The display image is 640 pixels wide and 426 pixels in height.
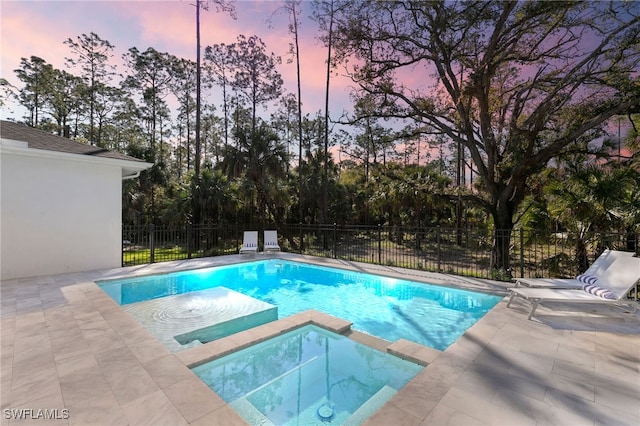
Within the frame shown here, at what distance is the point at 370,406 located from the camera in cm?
292

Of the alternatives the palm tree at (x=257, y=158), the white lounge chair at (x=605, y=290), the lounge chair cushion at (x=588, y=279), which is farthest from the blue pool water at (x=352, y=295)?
the palm tree at (x=257, y=158)

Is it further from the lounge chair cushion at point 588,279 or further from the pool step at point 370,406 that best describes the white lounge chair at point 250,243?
the lounge chair cushion at point 588,279

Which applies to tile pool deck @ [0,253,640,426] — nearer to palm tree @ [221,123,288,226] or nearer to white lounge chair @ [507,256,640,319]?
white lounge chair @ [507,256,640,319]

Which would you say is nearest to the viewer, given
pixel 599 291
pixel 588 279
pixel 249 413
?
pixel 249 413

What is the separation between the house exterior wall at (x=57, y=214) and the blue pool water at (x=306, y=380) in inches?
277

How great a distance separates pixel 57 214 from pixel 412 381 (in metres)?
9.22

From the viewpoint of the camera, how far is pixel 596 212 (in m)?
7.26

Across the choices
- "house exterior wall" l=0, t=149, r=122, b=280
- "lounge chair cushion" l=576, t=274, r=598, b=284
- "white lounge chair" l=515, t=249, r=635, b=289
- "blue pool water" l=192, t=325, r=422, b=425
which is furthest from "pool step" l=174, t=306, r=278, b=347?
"house exterior wall" l=0, t=149, r=122, b=280

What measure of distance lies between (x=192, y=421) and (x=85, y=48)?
2745 cm

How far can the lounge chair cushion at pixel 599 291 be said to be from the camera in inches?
171

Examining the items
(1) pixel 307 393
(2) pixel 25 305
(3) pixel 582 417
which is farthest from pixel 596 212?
(2) pixel 25 305

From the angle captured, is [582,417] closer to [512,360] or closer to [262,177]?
[512,360]
